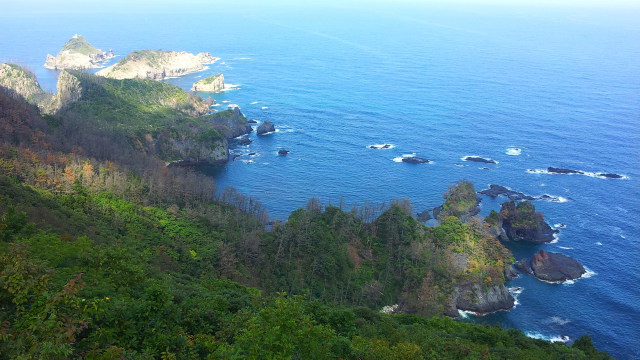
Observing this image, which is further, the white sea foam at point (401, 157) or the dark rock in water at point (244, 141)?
the dark rock in water at point (244, 141)

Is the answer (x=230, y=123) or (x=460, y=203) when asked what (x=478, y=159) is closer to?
(x=460, y=203)

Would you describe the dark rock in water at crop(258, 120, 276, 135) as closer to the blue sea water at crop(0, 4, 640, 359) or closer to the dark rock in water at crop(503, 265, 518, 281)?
the blue sea water at crop(0, 4, 640, 359)

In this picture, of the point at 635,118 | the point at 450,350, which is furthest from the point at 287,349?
the point at 635,118

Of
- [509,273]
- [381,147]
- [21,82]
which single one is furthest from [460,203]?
[21,82]

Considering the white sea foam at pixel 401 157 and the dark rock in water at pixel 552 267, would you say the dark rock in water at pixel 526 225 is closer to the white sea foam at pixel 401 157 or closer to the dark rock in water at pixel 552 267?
the dark rock in water at pixel 552 267

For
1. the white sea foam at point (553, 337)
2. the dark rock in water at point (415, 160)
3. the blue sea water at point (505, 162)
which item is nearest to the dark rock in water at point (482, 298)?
the blue sea water at point (505, 162)

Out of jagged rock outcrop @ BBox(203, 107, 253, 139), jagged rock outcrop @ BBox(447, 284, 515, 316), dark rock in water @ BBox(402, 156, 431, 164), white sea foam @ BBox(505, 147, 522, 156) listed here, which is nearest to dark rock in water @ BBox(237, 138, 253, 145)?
jagged rock outcrop @ BBox(203, 107, 253, 139)
